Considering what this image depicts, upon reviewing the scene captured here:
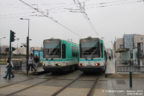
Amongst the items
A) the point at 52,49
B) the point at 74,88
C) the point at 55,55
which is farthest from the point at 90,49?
the point at 74,88

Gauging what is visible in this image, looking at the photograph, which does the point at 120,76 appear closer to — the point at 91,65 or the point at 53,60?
the point at 91,65

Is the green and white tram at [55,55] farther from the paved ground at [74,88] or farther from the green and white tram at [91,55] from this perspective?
the paved ground at [74,88]

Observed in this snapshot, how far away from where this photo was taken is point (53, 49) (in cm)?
1530

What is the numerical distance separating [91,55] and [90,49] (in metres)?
0.54

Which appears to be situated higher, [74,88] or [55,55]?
[55,55]

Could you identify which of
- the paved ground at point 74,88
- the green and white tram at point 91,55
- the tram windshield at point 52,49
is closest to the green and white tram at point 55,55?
the tram windshield at point 52,49

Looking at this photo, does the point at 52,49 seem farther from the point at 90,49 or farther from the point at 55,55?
the point at 90,49

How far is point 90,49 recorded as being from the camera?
14.8 m

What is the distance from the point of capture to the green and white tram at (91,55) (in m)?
14.5

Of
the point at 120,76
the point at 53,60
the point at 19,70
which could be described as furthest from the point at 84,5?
the point at 19,70

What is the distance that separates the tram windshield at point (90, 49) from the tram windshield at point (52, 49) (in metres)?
2.09

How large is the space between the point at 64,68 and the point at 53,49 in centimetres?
200

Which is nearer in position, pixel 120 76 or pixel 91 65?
pixel 120 76

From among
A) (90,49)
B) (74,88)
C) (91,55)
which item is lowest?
(74,88)
